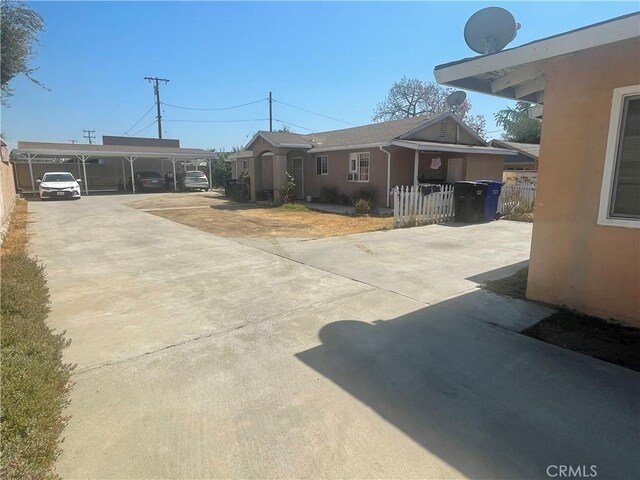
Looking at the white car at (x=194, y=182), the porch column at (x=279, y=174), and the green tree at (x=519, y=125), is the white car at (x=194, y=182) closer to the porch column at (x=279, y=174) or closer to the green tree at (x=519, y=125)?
the porch column at (x=279, y=174)

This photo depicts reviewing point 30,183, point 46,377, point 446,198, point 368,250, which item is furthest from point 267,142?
point 30,183

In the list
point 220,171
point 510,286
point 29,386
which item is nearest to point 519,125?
point 220,171

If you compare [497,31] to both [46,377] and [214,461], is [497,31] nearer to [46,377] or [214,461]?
[214,461]

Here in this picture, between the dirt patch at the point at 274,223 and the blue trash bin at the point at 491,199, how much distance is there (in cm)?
328

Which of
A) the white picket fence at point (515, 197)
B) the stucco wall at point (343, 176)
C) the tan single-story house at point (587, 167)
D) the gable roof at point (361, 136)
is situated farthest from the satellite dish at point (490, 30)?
the stucco wall at point (343, 176)

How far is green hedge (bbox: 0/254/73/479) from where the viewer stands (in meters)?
2.03

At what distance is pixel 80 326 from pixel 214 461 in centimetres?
283

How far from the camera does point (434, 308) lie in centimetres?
457

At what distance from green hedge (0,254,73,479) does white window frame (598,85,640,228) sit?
5301 millimetres

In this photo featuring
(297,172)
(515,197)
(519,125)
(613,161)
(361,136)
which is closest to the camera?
(613,161)

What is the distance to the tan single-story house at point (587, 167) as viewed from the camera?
3.78m

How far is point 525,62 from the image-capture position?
4.08 metres

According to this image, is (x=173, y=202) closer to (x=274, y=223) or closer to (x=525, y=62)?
(x=274, y=223)

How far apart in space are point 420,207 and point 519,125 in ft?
121
